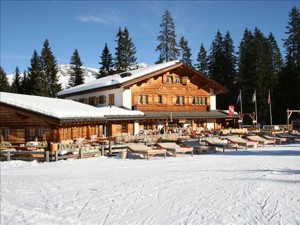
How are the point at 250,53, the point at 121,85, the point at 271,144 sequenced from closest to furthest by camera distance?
the point at 271,144 < the point at 121,85 < the point at 250,53

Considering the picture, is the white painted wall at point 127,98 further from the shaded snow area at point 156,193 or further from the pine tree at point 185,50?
the pine tree at point 185,50

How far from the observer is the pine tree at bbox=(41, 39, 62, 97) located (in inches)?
2012

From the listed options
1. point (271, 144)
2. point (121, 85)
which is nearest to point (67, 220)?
point (271, 144)

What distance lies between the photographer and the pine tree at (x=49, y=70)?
5109 centimetres

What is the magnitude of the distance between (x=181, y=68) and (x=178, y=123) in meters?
6.07

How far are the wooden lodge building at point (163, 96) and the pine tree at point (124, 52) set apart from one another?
67.4 feet

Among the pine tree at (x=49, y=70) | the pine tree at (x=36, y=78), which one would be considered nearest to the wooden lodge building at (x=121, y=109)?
the pine tree at (x=36, y=78)

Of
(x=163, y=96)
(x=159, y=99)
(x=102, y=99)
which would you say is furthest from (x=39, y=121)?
(x=163, y=96)

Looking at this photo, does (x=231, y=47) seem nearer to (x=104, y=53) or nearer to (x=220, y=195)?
(x=104, y=53)

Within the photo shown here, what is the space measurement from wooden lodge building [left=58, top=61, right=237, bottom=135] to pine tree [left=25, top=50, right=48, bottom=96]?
14.0 m

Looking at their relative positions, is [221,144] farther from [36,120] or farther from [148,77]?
[148,77]

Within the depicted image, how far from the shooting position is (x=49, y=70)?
2053 inches

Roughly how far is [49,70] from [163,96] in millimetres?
26684

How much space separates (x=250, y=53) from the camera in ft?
161
